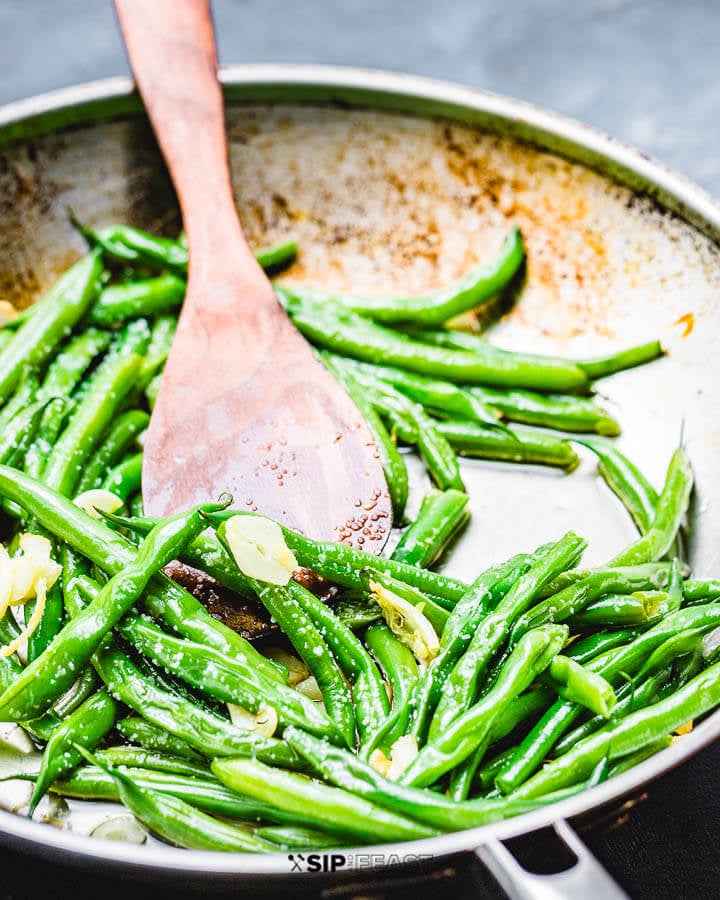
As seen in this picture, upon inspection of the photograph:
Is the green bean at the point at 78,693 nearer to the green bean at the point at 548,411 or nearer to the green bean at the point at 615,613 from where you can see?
the green bean at the point at 615,613

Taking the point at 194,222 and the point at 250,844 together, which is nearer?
the point at 250,844

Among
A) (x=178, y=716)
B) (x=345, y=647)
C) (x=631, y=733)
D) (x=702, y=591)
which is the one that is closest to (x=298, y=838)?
(x=178, y=716)

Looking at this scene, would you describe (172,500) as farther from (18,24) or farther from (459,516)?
(18,24)

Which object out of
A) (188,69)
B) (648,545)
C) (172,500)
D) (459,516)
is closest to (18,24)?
(188,69)

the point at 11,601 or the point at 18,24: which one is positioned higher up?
the point at 18,24

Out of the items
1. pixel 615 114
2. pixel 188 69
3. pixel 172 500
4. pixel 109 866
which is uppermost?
pixel 615 114

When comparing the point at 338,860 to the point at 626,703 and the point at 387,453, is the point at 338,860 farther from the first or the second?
the point at 387,453
